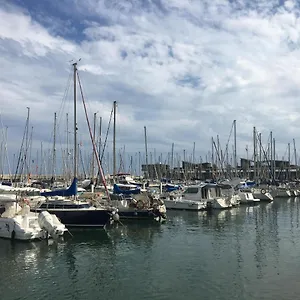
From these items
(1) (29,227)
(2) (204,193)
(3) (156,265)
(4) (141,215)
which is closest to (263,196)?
(2) (204,193)

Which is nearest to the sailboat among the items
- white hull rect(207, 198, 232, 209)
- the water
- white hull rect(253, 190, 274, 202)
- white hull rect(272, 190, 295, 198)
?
the water

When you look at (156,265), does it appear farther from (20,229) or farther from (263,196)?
(263,196)

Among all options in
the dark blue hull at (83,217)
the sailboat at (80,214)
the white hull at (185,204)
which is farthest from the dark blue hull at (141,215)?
the white hull at (185,204)

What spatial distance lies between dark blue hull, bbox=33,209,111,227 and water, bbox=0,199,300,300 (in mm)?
878

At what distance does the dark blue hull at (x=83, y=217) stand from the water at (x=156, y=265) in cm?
88

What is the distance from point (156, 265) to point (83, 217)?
43.9ft

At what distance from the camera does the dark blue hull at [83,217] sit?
34.6 meters

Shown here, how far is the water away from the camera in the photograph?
1798cm

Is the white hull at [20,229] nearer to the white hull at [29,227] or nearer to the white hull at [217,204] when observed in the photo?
the white hull at [29,227]

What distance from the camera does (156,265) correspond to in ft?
74.7

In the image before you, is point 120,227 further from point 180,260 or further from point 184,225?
point 180,260

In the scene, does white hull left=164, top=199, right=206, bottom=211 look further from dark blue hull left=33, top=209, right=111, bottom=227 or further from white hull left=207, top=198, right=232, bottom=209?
dark blue hull left=33, top=209, right=111, bottom=227

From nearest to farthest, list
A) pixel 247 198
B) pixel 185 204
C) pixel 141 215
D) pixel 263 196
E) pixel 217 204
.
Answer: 1. pixel 141 215
2. pixel 185 204
3. pixel 217 204
4. pixel 247 198
5. pixel 263 196

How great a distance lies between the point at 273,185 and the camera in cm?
9569
